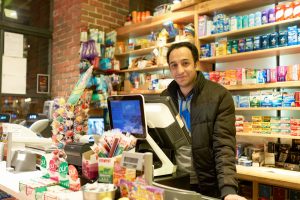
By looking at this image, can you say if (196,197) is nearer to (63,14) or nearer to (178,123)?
(178,123)

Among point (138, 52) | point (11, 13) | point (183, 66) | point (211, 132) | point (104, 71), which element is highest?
point (11, 13)

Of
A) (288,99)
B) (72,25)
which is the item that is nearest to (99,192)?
(288,99)

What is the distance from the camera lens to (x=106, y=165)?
117 centimetres

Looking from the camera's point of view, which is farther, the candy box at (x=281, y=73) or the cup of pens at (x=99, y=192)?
the candy box at (x=281, y=73)

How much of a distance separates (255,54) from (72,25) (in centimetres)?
301

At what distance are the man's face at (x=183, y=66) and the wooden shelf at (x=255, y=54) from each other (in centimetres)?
183

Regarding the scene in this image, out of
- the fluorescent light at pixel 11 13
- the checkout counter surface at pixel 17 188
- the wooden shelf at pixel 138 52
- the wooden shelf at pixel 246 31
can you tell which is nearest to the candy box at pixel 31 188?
the checkout counter surface at pixel 17 188

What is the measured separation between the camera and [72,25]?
504cm

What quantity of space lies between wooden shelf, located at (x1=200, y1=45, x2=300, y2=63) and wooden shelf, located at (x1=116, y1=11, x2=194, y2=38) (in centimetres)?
71

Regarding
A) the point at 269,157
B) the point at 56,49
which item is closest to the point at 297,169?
the point at 269,157

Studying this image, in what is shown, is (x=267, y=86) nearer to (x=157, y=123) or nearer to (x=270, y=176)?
(x=270, y=176)

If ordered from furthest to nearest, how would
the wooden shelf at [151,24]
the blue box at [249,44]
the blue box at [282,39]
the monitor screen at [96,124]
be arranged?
the monitor screen at [96,124], the wooden shelf at [151,24], the blue box at [249,44], the blue box at [282,39]

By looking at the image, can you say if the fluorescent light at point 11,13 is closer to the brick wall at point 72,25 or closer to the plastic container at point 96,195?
the brick wall at point 72,25

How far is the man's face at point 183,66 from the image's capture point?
1753 millimetres
